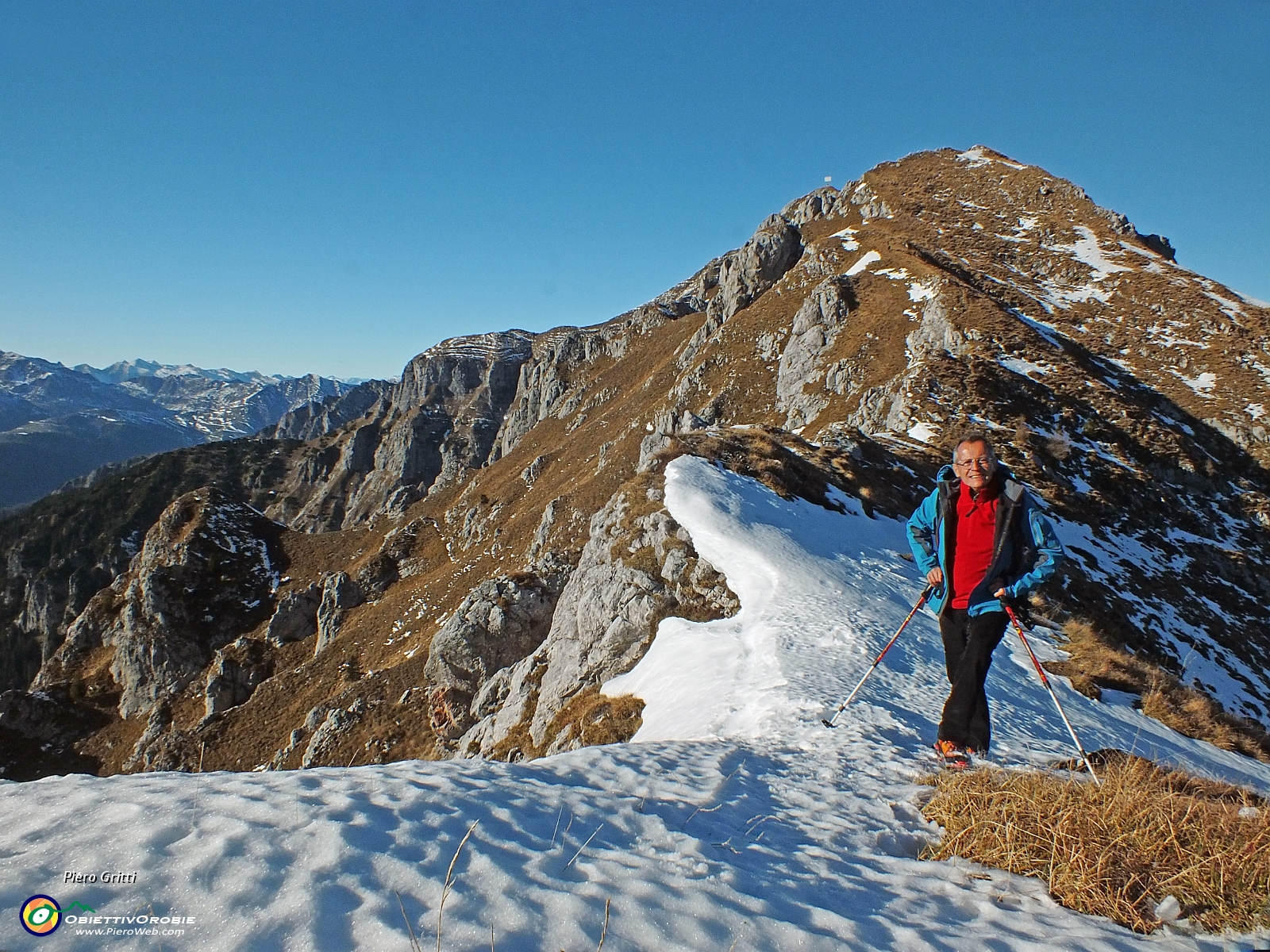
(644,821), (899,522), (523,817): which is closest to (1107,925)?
(644,821)

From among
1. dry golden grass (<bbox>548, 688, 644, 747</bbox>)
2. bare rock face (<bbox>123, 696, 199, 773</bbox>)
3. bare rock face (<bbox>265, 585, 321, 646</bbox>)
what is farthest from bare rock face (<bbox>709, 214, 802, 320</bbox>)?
dry golden grass (<bbox>548, 688, 644, 747</bbox>)

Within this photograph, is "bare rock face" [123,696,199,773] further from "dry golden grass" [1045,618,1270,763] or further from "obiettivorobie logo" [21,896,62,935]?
"dry golden grass" [1045,618,1270,763]

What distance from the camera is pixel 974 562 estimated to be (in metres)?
6.70

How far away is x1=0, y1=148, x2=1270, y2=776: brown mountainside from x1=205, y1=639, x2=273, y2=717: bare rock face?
234 mm

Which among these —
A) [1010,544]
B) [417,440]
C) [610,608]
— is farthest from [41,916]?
[417,440]

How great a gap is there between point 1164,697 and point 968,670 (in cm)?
892

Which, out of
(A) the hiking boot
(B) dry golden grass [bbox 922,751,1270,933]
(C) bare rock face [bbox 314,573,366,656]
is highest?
(B) dry golden grass [bbox 922,751,1270,933]

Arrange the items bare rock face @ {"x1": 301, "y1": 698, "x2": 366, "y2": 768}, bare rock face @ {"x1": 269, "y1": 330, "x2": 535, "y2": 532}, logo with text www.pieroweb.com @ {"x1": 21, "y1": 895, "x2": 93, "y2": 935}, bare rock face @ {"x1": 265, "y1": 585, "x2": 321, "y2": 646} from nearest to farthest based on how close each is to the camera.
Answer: logo with text www.pieroweb.com @ {"x1": 21, "y1": 895, "x2": 93, "y2": 935}, bare rock face @ {"x1": 301, "y1": 698, "x2": 366, "y2": 768}, bare rock face @ {"x1": 265, "y1": 585, "x2": 321, "y2": 646}, bare rock face @ {"x1": 269, "y1": 330, "x2": 535, "y2": 532}

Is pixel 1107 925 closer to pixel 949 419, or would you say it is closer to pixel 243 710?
pixel 949 419

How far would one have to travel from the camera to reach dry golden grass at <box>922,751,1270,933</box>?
379cm

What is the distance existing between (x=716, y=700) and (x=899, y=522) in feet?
47.7

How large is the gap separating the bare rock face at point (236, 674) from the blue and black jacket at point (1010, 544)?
181 feet

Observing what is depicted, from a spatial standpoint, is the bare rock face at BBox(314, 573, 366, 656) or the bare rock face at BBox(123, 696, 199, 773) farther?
the bare rock face at BBox(314, 573, 366, 656)

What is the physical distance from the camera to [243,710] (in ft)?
137
